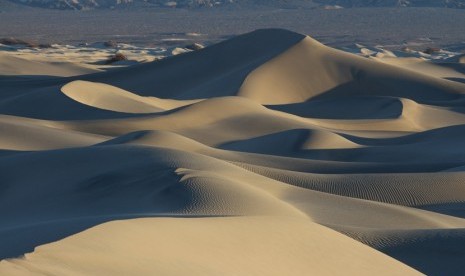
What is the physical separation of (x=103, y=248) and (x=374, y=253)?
2.53m

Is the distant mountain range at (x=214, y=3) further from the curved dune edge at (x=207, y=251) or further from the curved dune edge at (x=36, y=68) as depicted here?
the curved dune edge at (x=207, y=251)

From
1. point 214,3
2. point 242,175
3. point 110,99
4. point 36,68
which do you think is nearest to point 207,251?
point 242,175

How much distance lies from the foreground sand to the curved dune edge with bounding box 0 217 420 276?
16 millimetres

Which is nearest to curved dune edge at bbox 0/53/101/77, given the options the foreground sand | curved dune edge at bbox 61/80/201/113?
the foreground sand

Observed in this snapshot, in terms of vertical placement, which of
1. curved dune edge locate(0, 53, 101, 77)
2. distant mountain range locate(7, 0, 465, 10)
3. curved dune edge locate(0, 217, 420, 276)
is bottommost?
distant mountain range locate(7, 0, 465, 10)

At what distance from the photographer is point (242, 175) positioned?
12.1m

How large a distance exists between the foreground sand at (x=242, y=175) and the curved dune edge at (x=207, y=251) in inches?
0.6

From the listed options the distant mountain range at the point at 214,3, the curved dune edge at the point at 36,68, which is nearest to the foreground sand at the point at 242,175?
the curved dune edge at the point at 36,68

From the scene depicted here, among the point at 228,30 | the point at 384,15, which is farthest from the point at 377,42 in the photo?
the point at 384,15

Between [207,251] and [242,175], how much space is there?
5.70 meters

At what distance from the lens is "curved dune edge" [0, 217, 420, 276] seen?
5.32m

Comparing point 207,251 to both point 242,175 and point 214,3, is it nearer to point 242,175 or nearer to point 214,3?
point 242,175

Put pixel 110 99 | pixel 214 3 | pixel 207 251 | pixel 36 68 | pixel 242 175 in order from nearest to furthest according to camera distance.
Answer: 1. pixel 207 251
2. pixel 242 175
3. pixel 110 99
4. pixel 36 68
5. pixel 214 3

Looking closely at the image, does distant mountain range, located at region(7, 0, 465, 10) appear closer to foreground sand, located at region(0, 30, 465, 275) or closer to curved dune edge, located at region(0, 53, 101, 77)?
curved dune edge, located at region(0, 53, 101, 77)
